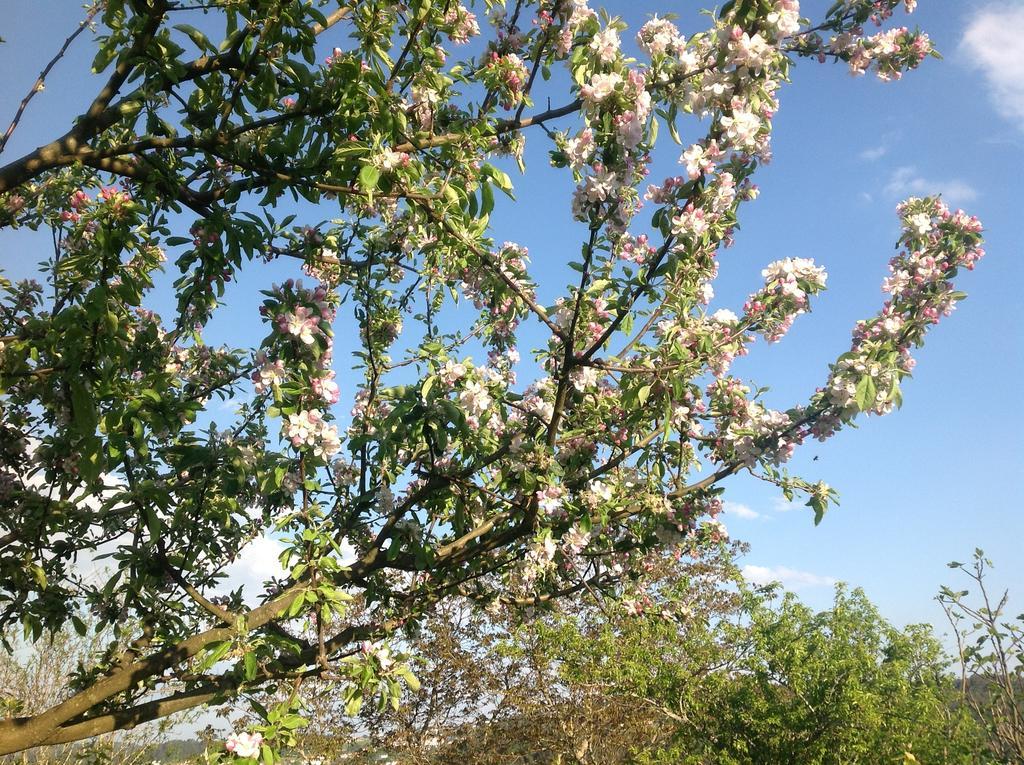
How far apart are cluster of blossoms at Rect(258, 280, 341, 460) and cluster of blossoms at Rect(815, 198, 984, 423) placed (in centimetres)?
233

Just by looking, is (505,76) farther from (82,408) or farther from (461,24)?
(82,408)

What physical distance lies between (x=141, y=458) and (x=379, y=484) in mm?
1216

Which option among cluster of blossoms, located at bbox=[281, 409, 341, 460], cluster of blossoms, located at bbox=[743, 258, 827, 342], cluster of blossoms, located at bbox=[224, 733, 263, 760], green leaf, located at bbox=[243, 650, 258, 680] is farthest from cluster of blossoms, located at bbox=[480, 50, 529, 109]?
cluster of blossoms, located at bbox=[224, 733, 263, 760]

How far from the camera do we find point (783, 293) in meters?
3.37

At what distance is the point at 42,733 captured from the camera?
3164mm

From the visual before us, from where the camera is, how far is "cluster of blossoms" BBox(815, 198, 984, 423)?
3.22m

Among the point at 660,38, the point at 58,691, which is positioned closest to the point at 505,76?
the point at 660,38

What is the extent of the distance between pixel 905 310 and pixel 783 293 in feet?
2.16

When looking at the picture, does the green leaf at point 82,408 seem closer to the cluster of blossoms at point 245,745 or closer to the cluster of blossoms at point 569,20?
the cluster of blossoms at point 245,745

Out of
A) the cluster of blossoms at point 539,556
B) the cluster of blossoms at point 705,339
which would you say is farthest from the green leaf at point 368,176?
the cluster of blossoms at point 539,556

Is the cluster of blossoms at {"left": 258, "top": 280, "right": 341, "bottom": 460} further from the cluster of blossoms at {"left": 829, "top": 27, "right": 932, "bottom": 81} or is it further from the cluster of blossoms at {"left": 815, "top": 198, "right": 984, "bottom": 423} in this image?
the cluster of blossoms at {"left": 829, "top": 27, "right": 932, "bottom": 81}

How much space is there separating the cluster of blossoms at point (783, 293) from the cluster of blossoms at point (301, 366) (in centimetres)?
204

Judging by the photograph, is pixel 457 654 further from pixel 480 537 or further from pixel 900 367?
pixel 900 367

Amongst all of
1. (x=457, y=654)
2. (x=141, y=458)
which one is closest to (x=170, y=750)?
(x=457, y=654)
